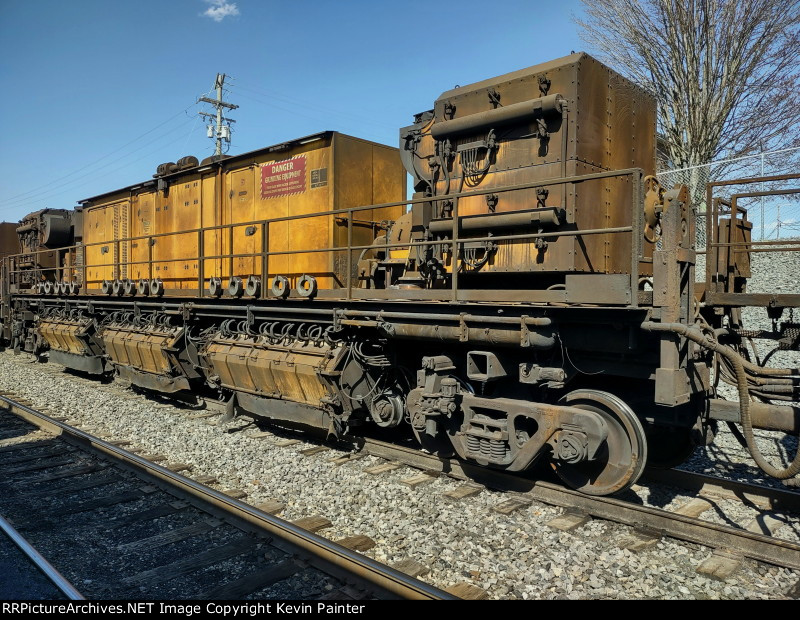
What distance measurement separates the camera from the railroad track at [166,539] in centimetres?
435

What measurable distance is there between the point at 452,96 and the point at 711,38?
15.6 meters

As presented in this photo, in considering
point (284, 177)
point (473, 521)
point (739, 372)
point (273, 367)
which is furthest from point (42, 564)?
point (284, 177)

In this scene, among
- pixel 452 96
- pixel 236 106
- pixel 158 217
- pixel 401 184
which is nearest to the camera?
pixel 452 96

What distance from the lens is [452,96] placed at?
24.3 feet

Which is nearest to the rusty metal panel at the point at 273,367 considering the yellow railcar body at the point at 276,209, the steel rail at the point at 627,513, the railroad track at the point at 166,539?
the yellow railcar body at the point at 276,209

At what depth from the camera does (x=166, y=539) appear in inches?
207

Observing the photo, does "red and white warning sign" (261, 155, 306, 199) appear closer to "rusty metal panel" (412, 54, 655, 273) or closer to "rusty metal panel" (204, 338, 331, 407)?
"rusty metal panel" (204, 338, 331, 407)

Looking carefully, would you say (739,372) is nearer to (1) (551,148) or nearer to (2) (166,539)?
(1) (551,148)

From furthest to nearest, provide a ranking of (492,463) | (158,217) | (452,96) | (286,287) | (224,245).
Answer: (158,217)
(224,245)
(286,287)
(452,96)
(492,463)

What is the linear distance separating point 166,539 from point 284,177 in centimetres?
649

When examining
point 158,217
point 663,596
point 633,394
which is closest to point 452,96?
point 633,394

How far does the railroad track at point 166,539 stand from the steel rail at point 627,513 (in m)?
2.04

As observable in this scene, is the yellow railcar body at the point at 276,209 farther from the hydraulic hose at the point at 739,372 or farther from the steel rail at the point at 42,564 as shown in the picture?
the steel rail at the point at 42,564

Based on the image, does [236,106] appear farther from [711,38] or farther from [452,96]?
[452,96]
